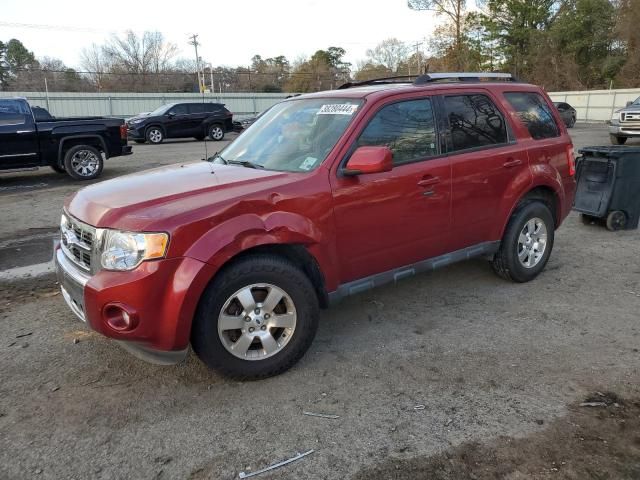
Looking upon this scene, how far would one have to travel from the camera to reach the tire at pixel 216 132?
2258 cm

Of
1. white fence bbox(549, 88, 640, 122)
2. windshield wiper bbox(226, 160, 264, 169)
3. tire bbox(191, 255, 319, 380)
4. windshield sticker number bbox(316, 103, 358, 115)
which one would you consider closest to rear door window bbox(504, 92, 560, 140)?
windshield sticker number bbox(316, 103, 358, 115)

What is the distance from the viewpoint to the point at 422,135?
161 inches

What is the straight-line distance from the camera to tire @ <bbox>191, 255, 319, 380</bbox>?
121 inches

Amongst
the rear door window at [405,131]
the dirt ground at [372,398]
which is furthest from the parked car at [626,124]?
the rear door window at [405,131]

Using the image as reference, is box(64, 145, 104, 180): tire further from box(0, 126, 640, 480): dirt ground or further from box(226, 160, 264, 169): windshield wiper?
box(226, 160, 264, 169): windshield wiper

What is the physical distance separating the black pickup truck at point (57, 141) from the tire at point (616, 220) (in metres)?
10.1

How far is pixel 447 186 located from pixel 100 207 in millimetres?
2531

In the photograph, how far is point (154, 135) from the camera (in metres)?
21.6

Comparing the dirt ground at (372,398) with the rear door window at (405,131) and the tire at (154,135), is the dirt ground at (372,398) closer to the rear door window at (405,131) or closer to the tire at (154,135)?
the rear door window at (405,131)

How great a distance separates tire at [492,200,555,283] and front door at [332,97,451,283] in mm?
856

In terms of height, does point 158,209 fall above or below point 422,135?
below

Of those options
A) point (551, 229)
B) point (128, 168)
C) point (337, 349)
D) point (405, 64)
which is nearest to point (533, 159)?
point (551, 229)

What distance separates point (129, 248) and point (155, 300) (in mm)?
326

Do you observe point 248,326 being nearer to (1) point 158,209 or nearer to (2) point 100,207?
(1) point 158,209
